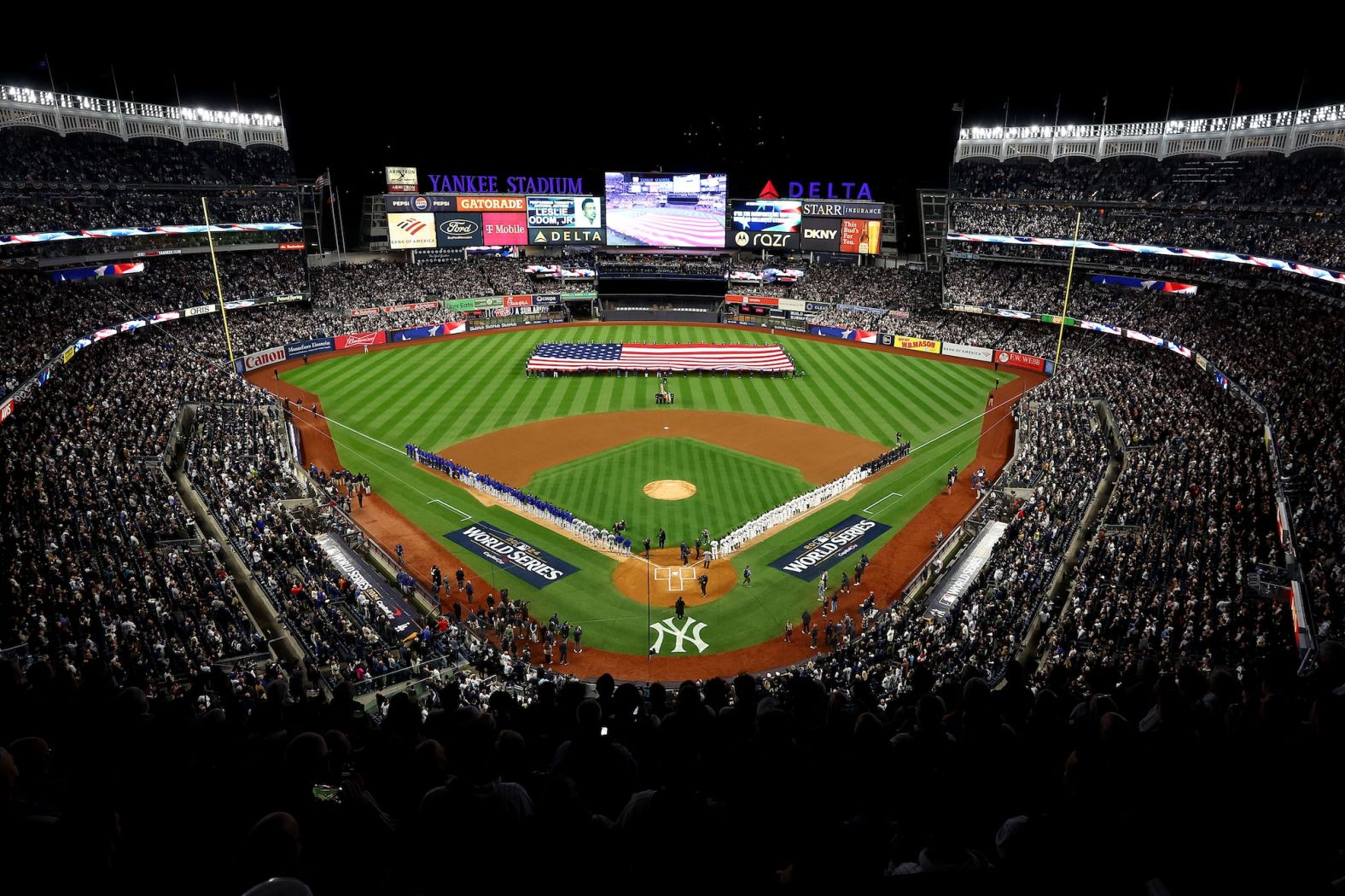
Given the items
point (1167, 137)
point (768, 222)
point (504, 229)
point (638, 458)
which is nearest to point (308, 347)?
point (504, 229)

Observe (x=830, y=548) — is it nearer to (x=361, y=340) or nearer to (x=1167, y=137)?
(x=361, y=340)

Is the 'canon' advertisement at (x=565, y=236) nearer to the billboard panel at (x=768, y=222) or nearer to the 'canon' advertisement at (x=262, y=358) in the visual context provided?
the billboard panel at (x=768, y=222)

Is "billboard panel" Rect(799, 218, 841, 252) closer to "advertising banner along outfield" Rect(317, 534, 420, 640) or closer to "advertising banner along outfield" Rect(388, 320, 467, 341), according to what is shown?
"advertising banner along outfield" Rect(388, 320, 467, 341)

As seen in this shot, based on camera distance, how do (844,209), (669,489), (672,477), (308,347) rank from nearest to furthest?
(669,489) → (672,477) → (308,347) → (844,209)

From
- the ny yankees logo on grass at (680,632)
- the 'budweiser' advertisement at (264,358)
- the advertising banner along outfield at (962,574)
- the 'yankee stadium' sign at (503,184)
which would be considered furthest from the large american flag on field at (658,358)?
the ny yankees logo on grass at (680,632)

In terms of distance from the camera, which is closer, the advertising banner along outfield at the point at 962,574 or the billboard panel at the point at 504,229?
the advertising banner along outfield at the point at 962,574
